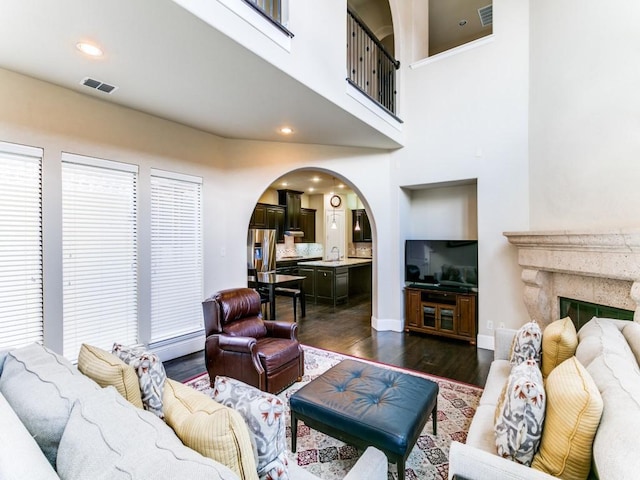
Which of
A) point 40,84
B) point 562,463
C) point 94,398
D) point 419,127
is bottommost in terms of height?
→ point 562,463

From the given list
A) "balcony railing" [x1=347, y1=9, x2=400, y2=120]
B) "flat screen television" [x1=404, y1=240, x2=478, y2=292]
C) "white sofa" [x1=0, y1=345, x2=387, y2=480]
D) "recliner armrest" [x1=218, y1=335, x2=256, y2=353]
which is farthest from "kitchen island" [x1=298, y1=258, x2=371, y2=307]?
"white sofa" [x1=0, y1=345, x2=387, y2=480]

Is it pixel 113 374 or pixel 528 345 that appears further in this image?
pixel 528 345

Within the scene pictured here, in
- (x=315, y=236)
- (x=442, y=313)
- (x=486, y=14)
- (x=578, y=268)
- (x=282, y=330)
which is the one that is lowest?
(x=442, y=313)

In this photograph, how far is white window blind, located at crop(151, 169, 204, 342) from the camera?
3.64 m

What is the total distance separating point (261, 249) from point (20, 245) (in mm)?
5053

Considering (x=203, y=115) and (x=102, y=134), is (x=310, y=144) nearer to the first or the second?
(x=203, y=115)

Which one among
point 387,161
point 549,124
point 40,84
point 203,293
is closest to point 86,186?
point 40,84

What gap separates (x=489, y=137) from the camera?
13.2 feet

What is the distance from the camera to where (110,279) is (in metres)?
3.24

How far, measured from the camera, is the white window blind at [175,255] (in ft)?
11.9

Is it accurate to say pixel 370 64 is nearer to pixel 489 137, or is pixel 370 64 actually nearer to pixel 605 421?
pixel 489 137

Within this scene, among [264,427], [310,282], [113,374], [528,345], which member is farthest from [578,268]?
[310,282]

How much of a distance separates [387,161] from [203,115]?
2807mm

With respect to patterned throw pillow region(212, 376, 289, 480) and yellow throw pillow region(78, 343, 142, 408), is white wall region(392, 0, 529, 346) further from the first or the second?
yellow throw pillow region(78, 343, 142, 408)
